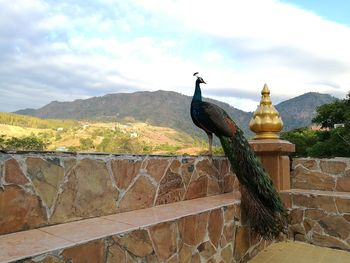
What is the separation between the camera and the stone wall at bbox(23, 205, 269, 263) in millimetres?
2172

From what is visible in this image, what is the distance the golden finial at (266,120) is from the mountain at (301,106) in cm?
6732

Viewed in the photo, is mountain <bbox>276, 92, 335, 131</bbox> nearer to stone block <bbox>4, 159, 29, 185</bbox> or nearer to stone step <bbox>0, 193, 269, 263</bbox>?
stone step <bbox>0, 193, 269, 263</bbox>

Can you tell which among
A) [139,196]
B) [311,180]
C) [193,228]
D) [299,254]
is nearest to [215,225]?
[193,228]

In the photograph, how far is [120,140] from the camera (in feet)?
33.2

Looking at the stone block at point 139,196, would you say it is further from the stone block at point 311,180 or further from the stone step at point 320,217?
the stone block at point 311,180

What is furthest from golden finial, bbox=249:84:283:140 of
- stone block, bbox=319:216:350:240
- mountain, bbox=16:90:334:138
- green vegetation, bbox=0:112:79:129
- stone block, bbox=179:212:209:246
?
mountain, bbox=16:90:334:138

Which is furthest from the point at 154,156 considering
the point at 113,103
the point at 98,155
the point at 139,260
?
the point at 113,103

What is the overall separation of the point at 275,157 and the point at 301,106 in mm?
79405

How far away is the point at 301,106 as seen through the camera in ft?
260

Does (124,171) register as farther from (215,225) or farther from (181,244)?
(215,225)

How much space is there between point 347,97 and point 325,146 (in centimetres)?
312

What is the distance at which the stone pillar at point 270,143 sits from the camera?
491 centimetres

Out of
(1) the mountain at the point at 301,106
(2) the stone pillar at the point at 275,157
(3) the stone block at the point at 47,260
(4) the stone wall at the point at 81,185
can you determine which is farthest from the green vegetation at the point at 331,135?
(1) the mountain at the point at 301,106

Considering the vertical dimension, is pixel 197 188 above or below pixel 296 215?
above
